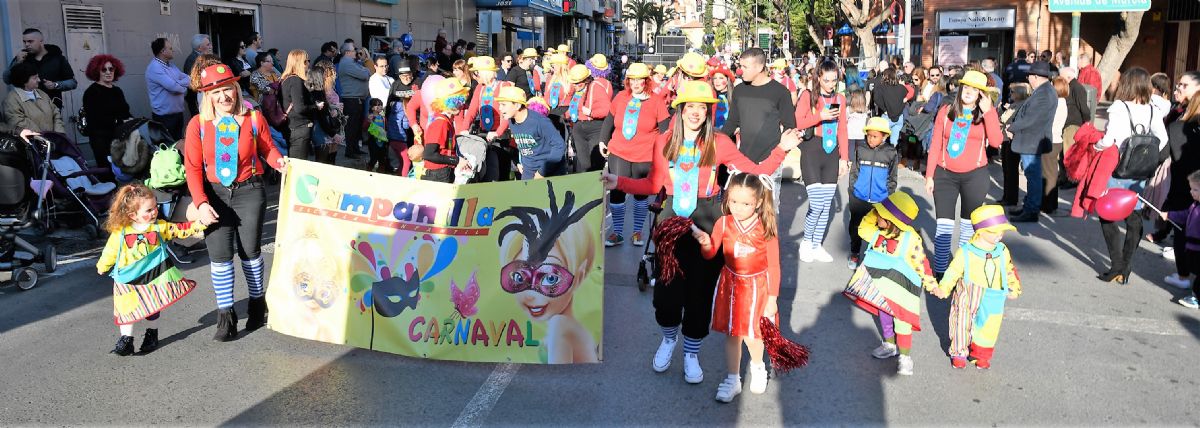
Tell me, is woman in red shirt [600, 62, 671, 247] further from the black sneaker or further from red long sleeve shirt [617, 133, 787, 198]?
the black sneaker

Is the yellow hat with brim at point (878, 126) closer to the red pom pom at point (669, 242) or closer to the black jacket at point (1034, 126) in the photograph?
the black jacket at point (1034, 126)

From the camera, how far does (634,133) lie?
8273 mm

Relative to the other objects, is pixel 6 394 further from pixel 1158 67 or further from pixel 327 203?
pixel 1158 67

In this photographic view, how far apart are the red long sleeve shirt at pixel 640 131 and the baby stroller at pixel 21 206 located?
4.67m

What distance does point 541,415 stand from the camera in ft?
16.0

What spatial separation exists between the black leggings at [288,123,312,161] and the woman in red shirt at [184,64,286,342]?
5.09 metres

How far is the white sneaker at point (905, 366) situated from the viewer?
5473mm

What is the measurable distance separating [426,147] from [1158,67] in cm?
3087

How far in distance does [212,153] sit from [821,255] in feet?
16.7

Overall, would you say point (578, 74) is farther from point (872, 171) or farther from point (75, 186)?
point (75, 186)

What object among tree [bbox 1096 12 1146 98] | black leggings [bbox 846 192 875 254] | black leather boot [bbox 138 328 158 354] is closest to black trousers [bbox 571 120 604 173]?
black leggings [bbox 846 192 875 254]

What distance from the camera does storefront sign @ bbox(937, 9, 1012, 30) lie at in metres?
32.8

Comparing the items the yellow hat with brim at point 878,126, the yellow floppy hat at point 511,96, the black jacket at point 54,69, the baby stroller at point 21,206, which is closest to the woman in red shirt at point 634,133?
the yellow floppy hat at point 511,96

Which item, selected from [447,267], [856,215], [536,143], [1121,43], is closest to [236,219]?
[447,267]
